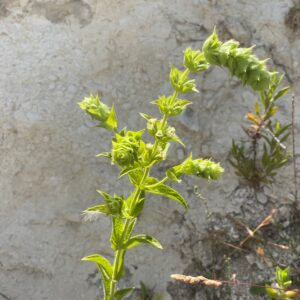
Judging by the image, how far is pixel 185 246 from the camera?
13.5 feet

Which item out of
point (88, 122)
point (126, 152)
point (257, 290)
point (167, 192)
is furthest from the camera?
point (88, 122)

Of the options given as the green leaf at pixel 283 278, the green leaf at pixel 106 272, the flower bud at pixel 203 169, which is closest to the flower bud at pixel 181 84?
the flower bud at pixel 203 169

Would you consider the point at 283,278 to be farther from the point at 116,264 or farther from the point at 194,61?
the point at 194,61

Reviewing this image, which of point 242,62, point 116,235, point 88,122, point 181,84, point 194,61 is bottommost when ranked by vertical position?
point 116,235

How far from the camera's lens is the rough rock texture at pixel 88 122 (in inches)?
163

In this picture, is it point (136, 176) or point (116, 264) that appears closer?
point (136, 176)

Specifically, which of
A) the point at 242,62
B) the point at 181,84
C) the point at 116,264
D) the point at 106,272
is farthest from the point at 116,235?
the point at 242,62

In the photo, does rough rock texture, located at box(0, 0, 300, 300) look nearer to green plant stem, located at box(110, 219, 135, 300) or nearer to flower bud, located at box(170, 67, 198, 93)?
green plant stem, located at box(110, 219, 135, 300)

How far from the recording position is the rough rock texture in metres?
4.13

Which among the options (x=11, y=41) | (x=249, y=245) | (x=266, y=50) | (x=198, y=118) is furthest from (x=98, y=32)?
(x=249, y=245)

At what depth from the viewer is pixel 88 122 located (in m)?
4.33

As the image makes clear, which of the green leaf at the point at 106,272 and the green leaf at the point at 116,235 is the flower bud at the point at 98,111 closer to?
the green leaf at the point at 116,235

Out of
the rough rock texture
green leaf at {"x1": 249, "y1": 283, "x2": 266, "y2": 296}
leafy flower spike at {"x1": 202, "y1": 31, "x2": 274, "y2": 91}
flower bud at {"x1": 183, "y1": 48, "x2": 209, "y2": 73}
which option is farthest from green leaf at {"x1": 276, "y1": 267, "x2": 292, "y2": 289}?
flower bud at {"x1": 183, "y1": 48, "x2": 209, "y2": 73}

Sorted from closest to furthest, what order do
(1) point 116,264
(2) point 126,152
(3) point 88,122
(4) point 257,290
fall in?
(2) point 126,152
(1) point 116,264
(4) point 257,290
(3) point 88,122
